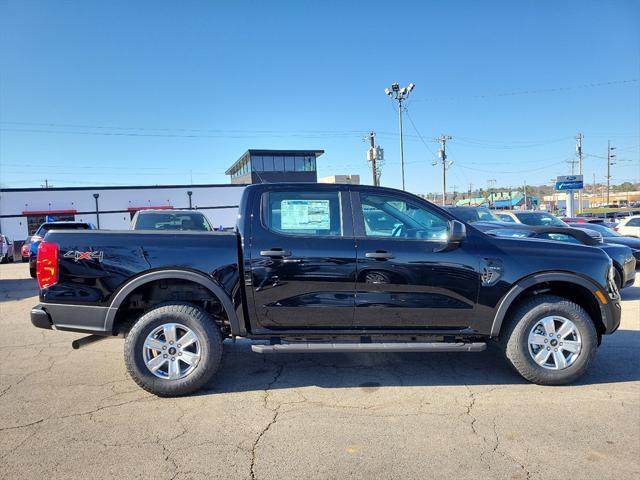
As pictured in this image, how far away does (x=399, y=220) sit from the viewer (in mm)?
4160

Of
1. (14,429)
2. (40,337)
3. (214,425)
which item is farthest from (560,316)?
(40,337)

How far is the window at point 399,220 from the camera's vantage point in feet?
13.3

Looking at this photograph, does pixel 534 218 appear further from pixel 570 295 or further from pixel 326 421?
pixel 326 421

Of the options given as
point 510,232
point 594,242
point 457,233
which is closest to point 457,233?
point 457,233

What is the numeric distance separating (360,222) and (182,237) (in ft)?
5.41

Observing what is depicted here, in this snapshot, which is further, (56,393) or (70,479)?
(56,393)

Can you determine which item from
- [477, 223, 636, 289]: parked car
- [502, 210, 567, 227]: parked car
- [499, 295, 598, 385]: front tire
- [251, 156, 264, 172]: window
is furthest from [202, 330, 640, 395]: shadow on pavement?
[251, 156, 264, 172]: window

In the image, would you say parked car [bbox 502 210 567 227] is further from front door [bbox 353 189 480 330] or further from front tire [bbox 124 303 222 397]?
front tire [bbox 124 303 222 397]

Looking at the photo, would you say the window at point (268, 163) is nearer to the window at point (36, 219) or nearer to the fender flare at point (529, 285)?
the window at point (36, 219)

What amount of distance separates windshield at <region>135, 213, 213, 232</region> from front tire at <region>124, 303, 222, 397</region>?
6.00 meters

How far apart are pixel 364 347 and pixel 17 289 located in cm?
1027

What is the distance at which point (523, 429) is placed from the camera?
10.6 feet

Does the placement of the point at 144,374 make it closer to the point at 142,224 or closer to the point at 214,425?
the point at 214,425

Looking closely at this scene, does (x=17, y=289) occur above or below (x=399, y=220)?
below
